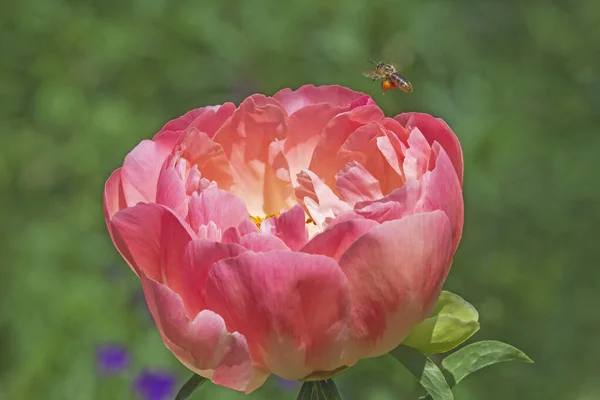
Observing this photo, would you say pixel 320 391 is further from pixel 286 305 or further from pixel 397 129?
pixel 397 129

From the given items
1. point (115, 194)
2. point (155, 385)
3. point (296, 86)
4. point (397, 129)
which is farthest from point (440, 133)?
point (296, 86)

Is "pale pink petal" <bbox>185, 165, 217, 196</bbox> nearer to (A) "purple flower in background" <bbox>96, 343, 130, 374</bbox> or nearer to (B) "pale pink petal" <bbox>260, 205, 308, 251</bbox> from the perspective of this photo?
(B) "pale pink petal" <bbox>260, 205, 308, 251</bbox>

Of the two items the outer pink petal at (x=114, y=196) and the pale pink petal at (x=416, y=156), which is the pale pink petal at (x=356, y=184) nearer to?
the pale pink petal at (x=416, y=156)

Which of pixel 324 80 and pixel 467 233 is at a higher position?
pixel 324 80

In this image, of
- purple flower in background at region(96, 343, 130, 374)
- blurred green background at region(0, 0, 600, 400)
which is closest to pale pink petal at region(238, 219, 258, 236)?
blurred green background at region(0, 0, 600, 400)

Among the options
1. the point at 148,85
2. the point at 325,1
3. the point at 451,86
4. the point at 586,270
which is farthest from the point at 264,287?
the point at 148,85

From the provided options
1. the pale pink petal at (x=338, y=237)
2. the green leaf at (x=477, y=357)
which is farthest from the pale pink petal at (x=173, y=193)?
the green leaf at (x=477, y=357)

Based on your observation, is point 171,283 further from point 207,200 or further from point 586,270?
point 586,270
